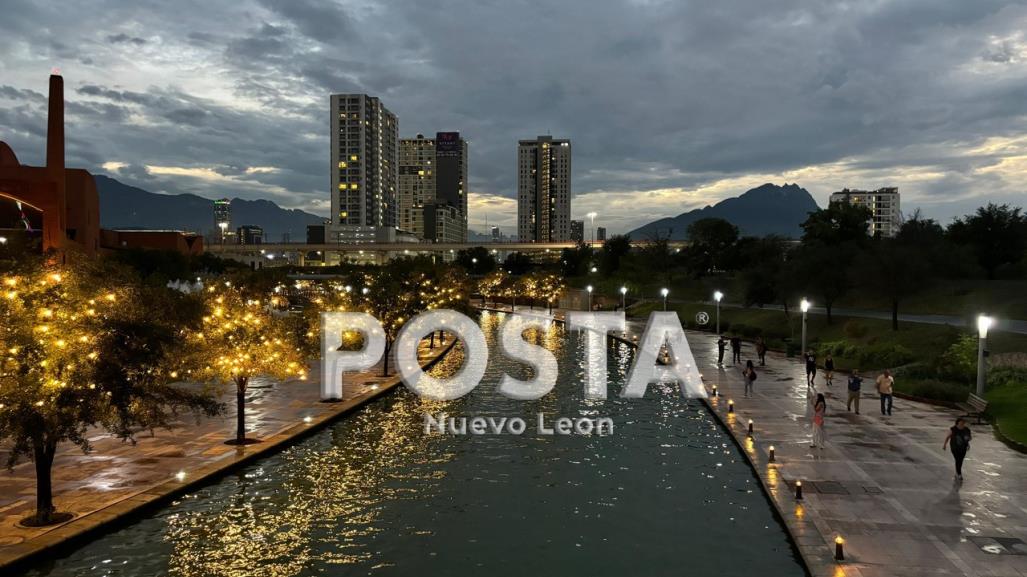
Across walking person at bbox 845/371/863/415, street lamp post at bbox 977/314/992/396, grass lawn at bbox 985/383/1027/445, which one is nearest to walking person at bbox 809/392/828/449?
walking person at bbox 845/371/863/415

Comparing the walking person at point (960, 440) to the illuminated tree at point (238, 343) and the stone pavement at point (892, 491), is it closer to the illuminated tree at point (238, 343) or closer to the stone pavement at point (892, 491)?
the stone pavement at point (892, 491)

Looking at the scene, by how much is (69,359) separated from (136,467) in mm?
6382

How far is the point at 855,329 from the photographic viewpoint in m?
47.3

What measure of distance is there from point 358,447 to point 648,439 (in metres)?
9.98

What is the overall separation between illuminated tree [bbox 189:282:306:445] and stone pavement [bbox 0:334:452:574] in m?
1.28

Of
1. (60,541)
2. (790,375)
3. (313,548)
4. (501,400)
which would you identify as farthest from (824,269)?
(60,541)

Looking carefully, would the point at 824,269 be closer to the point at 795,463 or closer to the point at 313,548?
the point at 795,463

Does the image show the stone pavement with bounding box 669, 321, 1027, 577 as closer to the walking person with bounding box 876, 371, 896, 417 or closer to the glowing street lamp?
the walking person with bounding box 876, 371, 896, 417

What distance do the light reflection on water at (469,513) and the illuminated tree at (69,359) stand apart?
8.71 ft

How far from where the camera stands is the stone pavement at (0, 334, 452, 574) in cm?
1428

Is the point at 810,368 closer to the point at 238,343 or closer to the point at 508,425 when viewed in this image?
the point at 508,425

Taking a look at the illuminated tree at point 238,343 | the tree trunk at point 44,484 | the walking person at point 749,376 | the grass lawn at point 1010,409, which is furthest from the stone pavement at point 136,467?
the grass lawn at point 1010,409

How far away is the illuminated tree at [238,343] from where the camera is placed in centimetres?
2089

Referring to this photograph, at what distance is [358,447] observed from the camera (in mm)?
22391
